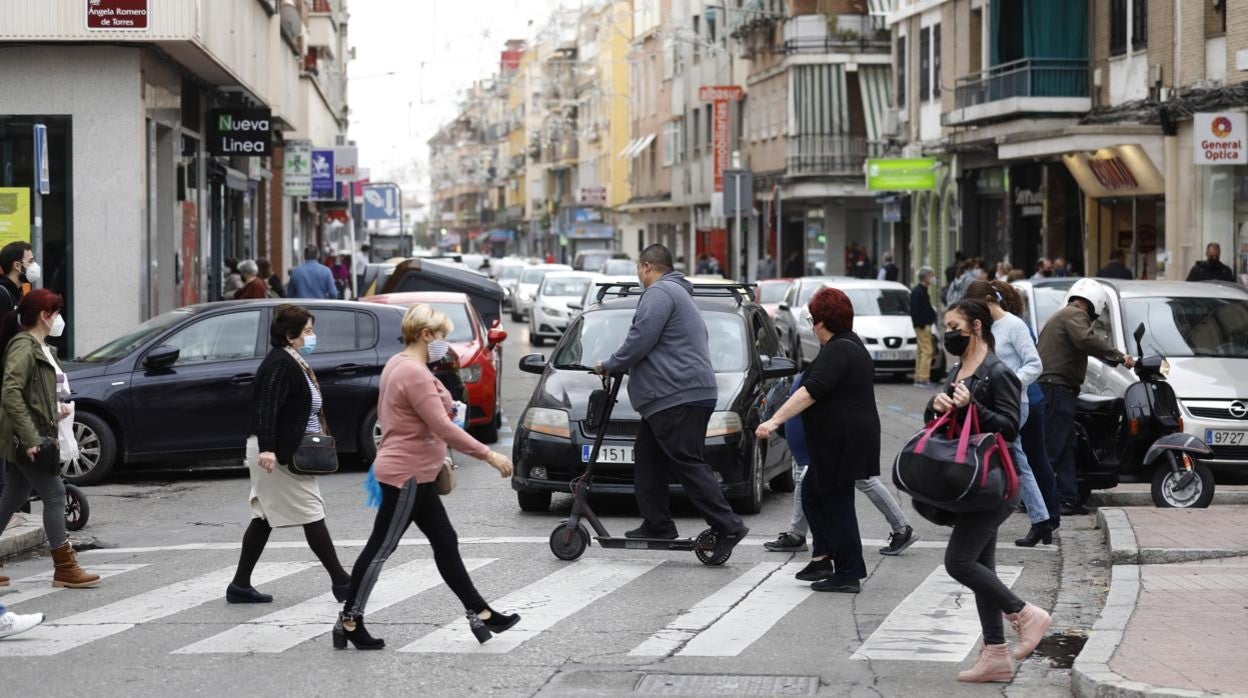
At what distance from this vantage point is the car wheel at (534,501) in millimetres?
13742

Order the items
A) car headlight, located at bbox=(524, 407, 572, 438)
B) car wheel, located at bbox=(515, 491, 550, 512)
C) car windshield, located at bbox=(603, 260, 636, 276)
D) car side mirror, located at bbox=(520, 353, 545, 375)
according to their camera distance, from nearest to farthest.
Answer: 1. car headlight, located at bbox=(524, 407, 572, 438)
2. car wheel, located at bbox=(515, 491, 550, 512)
3. car side mirror, located at bbox=(520, 353, 545, 375)
4. car windshield, located at bbox=(603, 260, 636, 276)

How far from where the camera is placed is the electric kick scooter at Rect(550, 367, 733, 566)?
11047mm

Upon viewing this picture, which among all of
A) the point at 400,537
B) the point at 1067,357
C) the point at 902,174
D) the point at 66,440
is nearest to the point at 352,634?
the point at 400,537

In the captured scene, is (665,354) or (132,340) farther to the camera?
(132,340)

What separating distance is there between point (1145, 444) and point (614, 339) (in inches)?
163

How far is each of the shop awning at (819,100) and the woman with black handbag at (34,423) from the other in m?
45.1

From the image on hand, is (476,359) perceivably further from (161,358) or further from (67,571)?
(67,571)

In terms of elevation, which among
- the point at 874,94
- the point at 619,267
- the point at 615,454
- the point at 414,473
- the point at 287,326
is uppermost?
the point at 874,94

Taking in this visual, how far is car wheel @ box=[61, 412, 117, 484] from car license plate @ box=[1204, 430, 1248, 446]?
357 inches

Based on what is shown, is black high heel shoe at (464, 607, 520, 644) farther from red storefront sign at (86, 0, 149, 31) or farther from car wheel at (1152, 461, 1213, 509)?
red storefront sign at (86, 0, 149, 31)

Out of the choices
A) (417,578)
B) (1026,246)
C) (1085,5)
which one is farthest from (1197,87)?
(417,578)

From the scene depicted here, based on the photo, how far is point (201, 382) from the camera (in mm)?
15992

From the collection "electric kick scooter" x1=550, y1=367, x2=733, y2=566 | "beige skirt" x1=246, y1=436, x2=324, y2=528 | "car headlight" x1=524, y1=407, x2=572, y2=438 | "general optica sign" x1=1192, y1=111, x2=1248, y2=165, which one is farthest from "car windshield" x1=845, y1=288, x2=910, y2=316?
"beige skirt" x1=246, y1=436, x2=324, y2=528

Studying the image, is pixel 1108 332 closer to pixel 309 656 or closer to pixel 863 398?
pixel 863 398
